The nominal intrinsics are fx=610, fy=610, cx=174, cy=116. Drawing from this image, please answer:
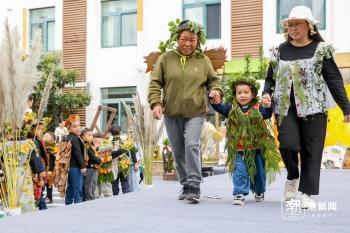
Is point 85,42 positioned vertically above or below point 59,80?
above

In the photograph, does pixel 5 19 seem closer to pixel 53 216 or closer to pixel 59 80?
pixel 53 216

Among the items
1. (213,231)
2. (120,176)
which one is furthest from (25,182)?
(120,176)

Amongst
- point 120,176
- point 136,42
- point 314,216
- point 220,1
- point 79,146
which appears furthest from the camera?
point 136,42

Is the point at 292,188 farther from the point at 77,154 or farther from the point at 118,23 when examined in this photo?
the point at 118,23

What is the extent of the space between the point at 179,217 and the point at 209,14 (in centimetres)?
1499

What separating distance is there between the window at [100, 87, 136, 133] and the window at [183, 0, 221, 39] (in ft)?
9.88

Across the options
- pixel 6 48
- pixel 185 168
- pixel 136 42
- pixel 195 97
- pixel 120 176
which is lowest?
pixel 120 176

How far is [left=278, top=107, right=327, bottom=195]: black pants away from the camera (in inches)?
172

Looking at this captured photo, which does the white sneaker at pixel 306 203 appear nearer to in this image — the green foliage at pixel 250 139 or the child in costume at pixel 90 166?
the green foliage at pixel 250 139

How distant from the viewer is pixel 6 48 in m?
4.89

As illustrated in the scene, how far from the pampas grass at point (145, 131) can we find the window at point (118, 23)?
11.3 m

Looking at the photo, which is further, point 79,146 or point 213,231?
point 79,146

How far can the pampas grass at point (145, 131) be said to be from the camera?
27.5 feet

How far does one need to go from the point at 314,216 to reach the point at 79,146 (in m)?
3.93
